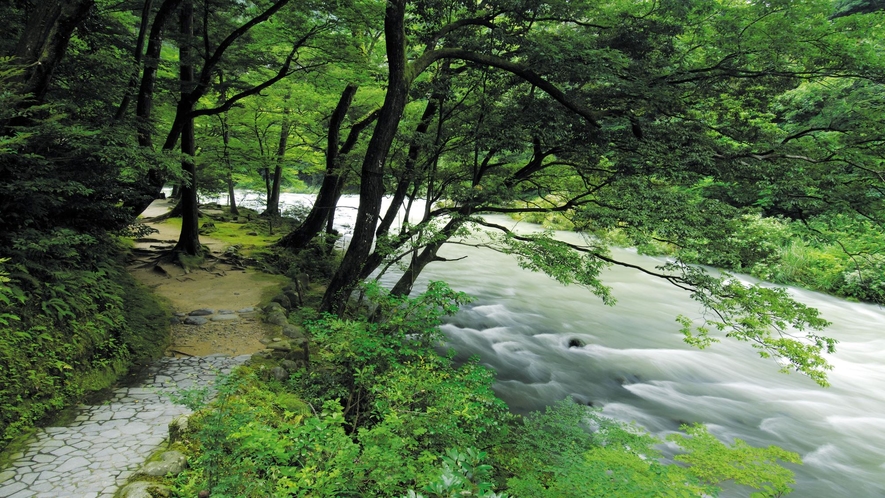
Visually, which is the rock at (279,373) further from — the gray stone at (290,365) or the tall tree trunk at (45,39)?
the tall tree trunk at (45,39)

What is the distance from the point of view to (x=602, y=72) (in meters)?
6.14

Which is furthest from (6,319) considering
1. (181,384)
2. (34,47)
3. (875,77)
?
(875,77)

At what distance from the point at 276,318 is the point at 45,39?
5.11 m

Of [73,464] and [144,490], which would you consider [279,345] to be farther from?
[144,490]

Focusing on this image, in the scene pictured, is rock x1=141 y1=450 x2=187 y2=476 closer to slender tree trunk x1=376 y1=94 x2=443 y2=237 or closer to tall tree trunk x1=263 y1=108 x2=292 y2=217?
slender tree trunk x1=376 y1=94 x2=443 y2=237

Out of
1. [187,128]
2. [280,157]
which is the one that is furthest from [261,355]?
[280,157]

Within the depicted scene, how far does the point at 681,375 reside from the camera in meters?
9.73

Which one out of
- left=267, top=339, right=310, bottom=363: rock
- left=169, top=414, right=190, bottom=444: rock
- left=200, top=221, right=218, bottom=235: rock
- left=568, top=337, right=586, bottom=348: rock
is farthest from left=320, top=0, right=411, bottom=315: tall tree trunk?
left=200, top=221, right=218, bottom=235: rock

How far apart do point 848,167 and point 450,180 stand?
6927 mm

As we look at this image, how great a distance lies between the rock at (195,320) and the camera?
7449mm

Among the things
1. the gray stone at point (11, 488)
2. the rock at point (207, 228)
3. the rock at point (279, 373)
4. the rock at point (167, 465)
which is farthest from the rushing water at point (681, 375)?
the rock at point (207, 228)

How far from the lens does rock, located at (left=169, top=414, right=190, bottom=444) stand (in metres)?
3.84

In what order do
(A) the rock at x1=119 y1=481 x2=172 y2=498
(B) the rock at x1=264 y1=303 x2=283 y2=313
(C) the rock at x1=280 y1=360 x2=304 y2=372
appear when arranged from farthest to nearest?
(B) the rock at x1=264 y1=303 x2=283 y2=313, (C) the rock at x1=280 y1=360 x2=304 y2=372, (A) the rock at x1=119 y1=481 x2=172 y2=498

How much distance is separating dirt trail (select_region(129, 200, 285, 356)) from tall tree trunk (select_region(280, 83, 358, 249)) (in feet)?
6.95
